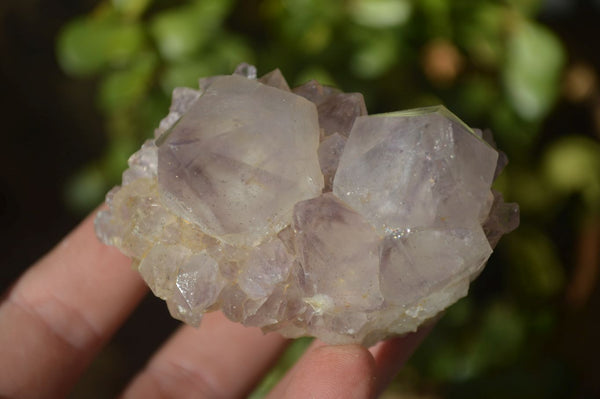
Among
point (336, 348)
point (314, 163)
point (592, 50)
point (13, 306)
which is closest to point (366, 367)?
point (336, 348)

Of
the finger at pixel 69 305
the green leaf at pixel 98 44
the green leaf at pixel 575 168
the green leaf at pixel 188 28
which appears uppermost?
the green leaf at pixel 98 44

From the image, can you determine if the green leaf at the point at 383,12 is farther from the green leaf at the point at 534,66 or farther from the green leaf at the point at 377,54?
the green leaf at the point at 534,66

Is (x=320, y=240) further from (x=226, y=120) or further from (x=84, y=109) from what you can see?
(x=84, y=109)

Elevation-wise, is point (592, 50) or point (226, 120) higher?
point (226, 120)

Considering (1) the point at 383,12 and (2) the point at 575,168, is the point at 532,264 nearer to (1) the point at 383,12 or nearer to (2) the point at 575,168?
(2) the point at 575,168

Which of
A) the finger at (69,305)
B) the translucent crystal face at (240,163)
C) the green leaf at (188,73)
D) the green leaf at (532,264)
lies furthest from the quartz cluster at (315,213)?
the green leaf at (532,264)

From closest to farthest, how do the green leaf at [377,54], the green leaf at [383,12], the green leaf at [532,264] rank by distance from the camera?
the green leaf at [383,12] < the green leaf at [377,54] < the green leaf at [532,264]

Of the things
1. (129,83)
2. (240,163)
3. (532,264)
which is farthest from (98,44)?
(532,264)
